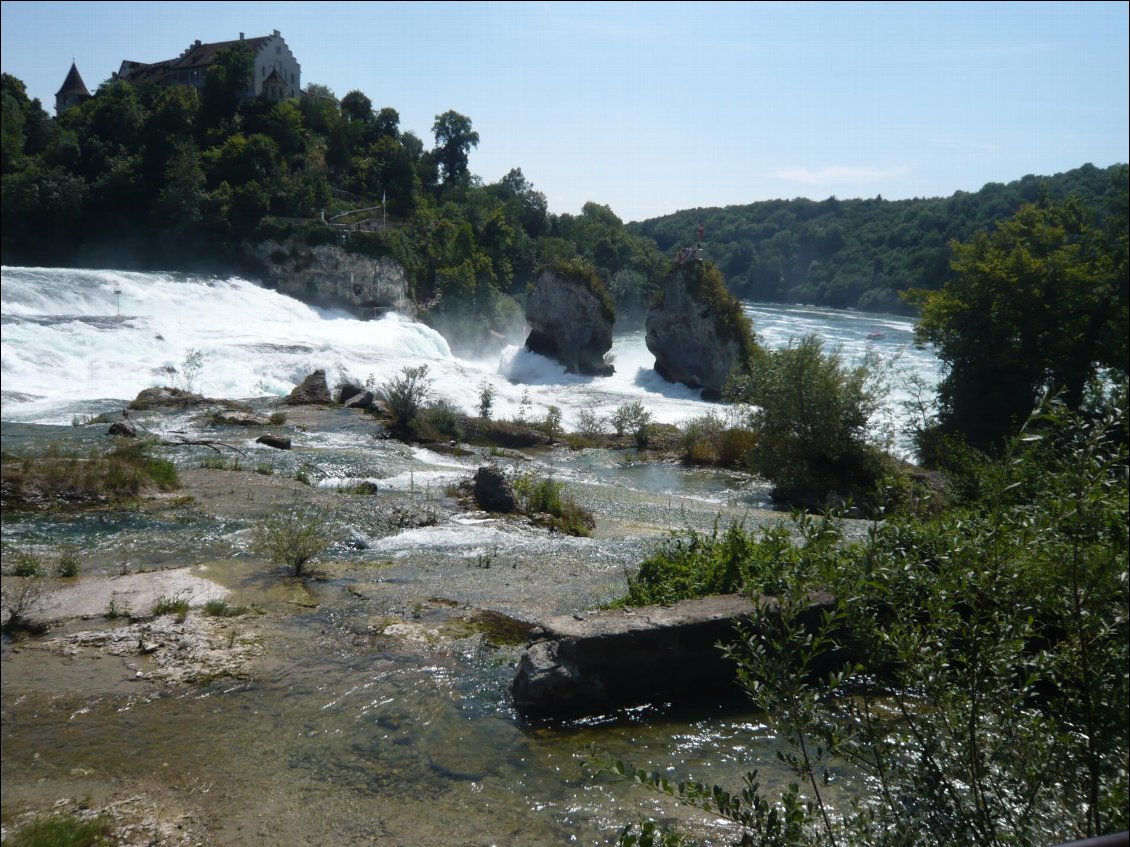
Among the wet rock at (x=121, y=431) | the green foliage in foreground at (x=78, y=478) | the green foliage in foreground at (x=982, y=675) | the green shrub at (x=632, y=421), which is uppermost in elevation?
the green foliage in foreground at (x=982, y=675)

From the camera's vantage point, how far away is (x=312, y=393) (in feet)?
79.4

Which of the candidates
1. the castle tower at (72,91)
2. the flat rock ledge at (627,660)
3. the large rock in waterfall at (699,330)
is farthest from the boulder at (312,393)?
the castle tower at (72,91)

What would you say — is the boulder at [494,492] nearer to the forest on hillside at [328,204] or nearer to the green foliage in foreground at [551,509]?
the green foliage in foreground at [551,509]

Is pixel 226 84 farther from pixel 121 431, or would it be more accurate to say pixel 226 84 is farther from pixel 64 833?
pixel 64 833

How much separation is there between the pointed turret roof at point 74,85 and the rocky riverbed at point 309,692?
5277 cm

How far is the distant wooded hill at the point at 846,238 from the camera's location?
2040 inches

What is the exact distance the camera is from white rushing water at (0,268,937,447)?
22513 millimetres

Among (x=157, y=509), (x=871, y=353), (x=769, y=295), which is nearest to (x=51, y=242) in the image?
(x=157, y=509)

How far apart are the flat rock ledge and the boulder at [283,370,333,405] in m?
18.9

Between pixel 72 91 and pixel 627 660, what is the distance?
60323 millimetres

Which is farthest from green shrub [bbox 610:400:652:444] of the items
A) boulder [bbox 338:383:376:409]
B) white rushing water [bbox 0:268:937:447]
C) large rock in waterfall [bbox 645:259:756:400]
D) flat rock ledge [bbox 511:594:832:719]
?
flat rock ledge [bbox 511:594:832:719]

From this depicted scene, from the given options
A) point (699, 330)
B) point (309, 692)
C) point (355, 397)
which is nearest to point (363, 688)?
point (309, 692)

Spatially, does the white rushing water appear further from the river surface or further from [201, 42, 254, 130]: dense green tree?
[201, 42, 254, 130]: dense green tree

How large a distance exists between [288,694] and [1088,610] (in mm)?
4960
